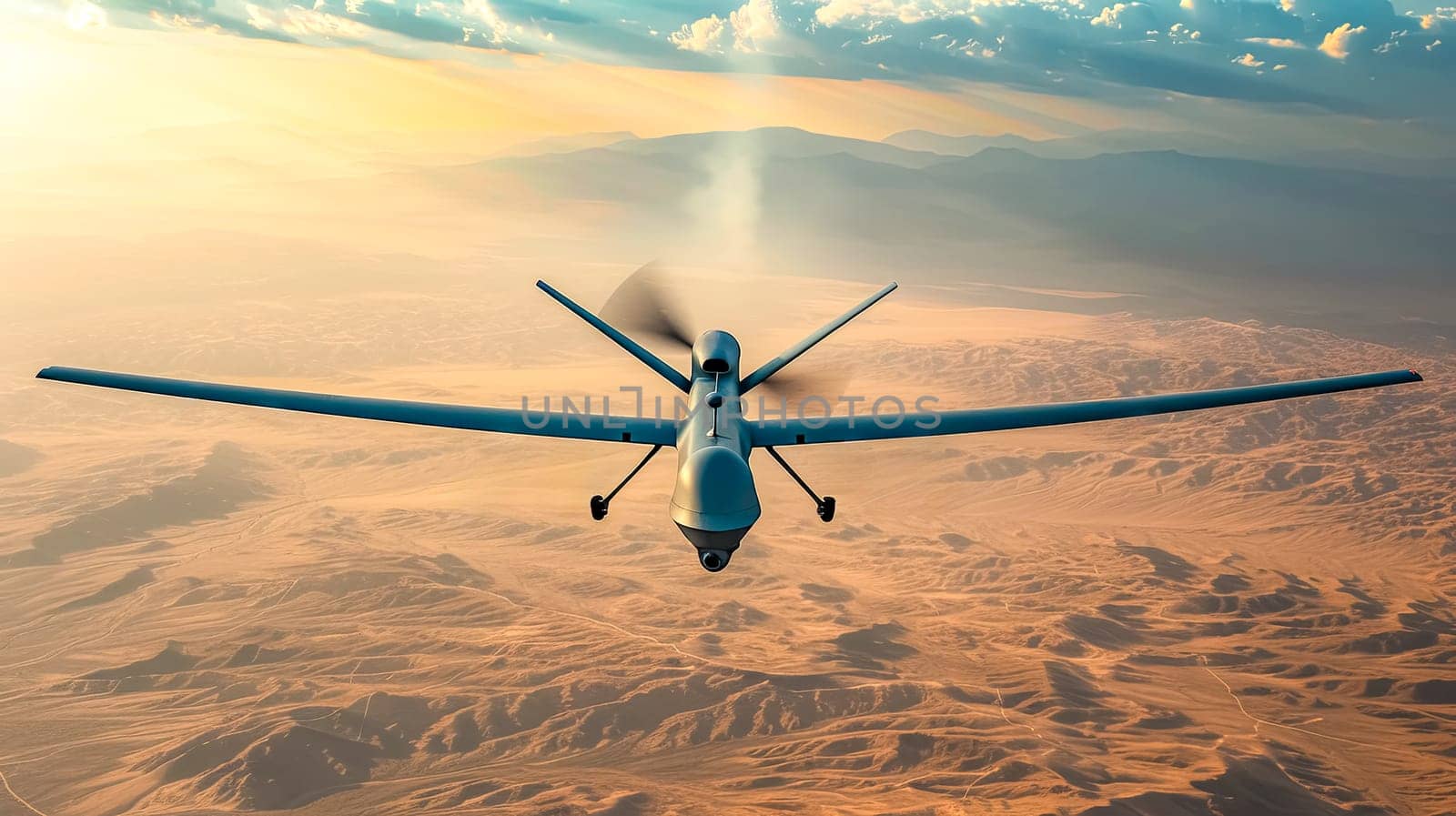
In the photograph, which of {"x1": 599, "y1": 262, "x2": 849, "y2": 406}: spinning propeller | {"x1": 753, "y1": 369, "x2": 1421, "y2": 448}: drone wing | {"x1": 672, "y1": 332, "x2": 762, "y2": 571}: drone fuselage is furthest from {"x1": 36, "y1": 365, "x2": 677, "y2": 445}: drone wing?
{"x1": 599, "y1": 262, "x2": 849, "y2": 406}: spinning propeller

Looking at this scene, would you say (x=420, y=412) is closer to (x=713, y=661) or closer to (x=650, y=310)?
(x=650, y=310)

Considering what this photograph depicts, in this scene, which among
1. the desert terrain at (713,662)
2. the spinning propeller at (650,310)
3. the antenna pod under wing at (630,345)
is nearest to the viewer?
the antenna pod under wing at (630,345)

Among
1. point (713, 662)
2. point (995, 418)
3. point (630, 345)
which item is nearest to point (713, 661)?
point (713, 662)

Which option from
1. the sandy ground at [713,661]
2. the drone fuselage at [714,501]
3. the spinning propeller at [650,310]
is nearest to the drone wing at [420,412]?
the drone fuselage at [714,501]

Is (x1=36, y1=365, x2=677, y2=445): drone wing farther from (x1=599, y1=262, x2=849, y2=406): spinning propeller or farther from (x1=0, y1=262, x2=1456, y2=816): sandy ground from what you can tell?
(x1=0, y1=262, x2=1456, y2=816): sandy ground

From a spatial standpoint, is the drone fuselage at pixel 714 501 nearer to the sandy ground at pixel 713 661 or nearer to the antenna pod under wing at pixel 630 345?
the antenna pod under wing at pixel 630 345

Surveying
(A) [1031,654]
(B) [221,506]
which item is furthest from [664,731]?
(B) [221,506]

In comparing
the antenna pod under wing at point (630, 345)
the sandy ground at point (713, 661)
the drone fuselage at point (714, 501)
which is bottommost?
the sandy ground at point (713, 661)

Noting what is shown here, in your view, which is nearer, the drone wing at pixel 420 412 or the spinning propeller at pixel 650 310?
the drone wing at pixel 420 412
